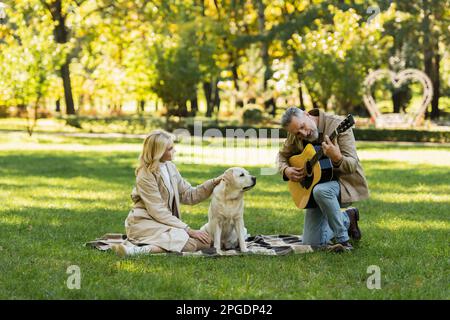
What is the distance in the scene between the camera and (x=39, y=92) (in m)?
27.5

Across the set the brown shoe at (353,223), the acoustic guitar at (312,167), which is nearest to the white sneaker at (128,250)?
the acoustic guitar at (312,167)

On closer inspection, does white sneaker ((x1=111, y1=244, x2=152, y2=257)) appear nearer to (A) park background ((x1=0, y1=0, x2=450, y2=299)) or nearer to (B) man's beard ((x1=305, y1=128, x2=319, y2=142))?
(A) park background ((x1=0, y1=0, x2=450, y2=299))

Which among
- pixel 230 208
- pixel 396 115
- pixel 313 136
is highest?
pixel 313 136

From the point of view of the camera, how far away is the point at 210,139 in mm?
30094

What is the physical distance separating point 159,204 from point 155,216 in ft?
0.44

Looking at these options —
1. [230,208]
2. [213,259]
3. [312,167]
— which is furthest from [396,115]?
[213,259]

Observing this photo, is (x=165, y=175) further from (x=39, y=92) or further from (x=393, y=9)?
(x=393, y=9)

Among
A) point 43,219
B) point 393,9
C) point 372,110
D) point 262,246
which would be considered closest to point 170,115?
point 372,110

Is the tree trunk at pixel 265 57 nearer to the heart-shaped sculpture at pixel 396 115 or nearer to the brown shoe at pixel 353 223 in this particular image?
the heart-shaped sculpture at pixel 396 115

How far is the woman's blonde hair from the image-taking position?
755 centimetres

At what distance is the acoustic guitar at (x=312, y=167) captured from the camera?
744 cm

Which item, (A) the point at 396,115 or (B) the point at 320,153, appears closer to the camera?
(B) the point at 320,153

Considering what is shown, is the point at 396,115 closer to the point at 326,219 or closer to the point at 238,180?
the point at 326,219

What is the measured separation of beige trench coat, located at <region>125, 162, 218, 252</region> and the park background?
484 mm
